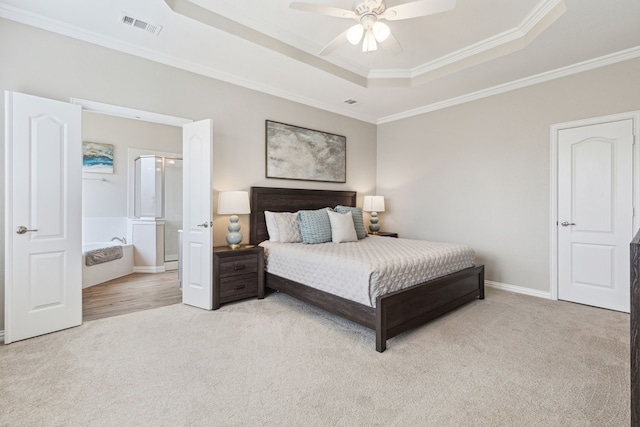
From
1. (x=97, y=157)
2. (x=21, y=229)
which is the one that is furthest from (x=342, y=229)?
(x=97, y=157)

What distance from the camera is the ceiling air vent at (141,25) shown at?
2.80m

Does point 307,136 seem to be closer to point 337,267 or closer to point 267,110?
point 267,110

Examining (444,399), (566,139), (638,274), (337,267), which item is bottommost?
(444,399)

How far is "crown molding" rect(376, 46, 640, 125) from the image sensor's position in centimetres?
328

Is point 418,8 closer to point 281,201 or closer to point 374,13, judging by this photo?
point 374,13

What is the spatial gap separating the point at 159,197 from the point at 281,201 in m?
2.79

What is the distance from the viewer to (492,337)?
2.70m

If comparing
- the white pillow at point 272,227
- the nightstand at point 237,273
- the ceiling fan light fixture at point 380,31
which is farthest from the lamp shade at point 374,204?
the ceiling fan light fixture at point 380,31

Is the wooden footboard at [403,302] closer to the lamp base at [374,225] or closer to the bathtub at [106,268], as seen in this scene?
the lamp base at [374,225]

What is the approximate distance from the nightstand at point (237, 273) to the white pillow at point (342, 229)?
0.99 metres

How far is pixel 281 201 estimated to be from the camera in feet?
14.7

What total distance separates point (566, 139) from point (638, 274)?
3521 mm

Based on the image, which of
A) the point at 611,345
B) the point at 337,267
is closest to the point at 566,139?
the point at 611,345

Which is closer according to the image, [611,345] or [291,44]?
[611,345]
